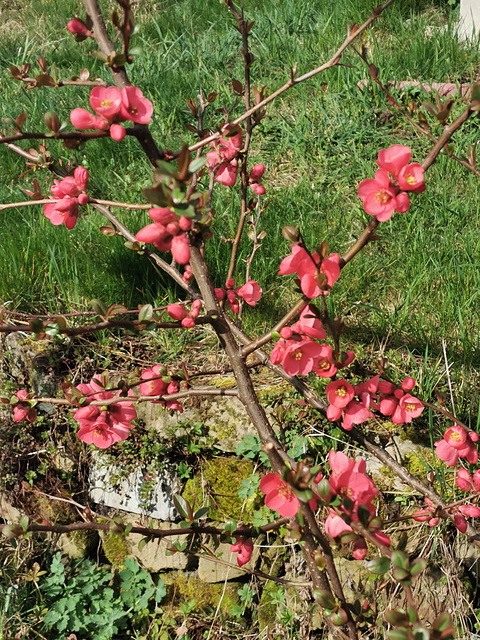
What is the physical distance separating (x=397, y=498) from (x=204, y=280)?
1200 mm

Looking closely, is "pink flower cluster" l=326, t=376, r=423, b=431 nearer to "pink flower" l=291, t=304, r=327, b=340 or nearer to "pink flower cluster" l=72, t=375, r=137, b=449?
"pink flower" l=291, t=304, r=327, b=340

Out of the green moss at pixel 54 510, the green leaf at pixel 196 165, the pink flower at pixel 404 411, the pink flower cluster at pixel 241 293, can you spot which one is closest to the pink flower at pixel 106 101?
the green leaf at pixel 196 165

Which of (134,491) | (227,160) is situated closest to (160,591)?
(134,491)

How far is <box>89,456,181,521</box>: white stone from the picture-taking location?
2.37 meters

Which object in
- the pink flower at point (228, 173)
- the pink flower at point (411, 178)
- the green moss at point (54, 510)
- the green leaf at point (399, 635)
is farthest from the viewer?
the green moss at point (54, 510)

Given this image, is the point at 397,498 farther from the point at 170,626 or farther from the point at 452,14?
the point at 452,14

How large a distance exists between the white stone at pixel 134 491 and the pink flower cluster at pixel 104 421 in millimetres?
930

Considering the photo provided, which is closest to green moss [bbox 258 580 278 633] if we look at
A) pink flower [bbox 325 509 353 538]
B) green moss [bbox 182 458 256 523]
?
green moss [bbox 182 458 256 523]

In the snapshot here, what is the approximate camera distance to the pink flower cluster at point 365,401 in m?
1.45

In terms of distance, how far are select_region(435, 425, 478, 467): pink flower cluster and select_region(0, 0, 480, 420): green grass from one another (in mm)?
551

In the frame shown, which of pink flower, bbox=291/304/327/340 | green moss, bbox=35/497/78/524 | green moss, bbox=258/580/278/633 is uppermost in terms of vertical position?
pink flower, bbox=291/304/327/340

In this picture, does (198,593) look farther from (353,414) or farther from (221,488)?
(353,414)

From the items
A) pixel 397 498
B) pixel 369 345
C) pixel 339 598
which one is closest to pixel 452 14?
pixel 369 345

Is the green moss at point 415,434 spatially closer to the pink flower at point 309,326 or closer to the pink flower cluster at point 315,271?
the pink flower at point 309,326
